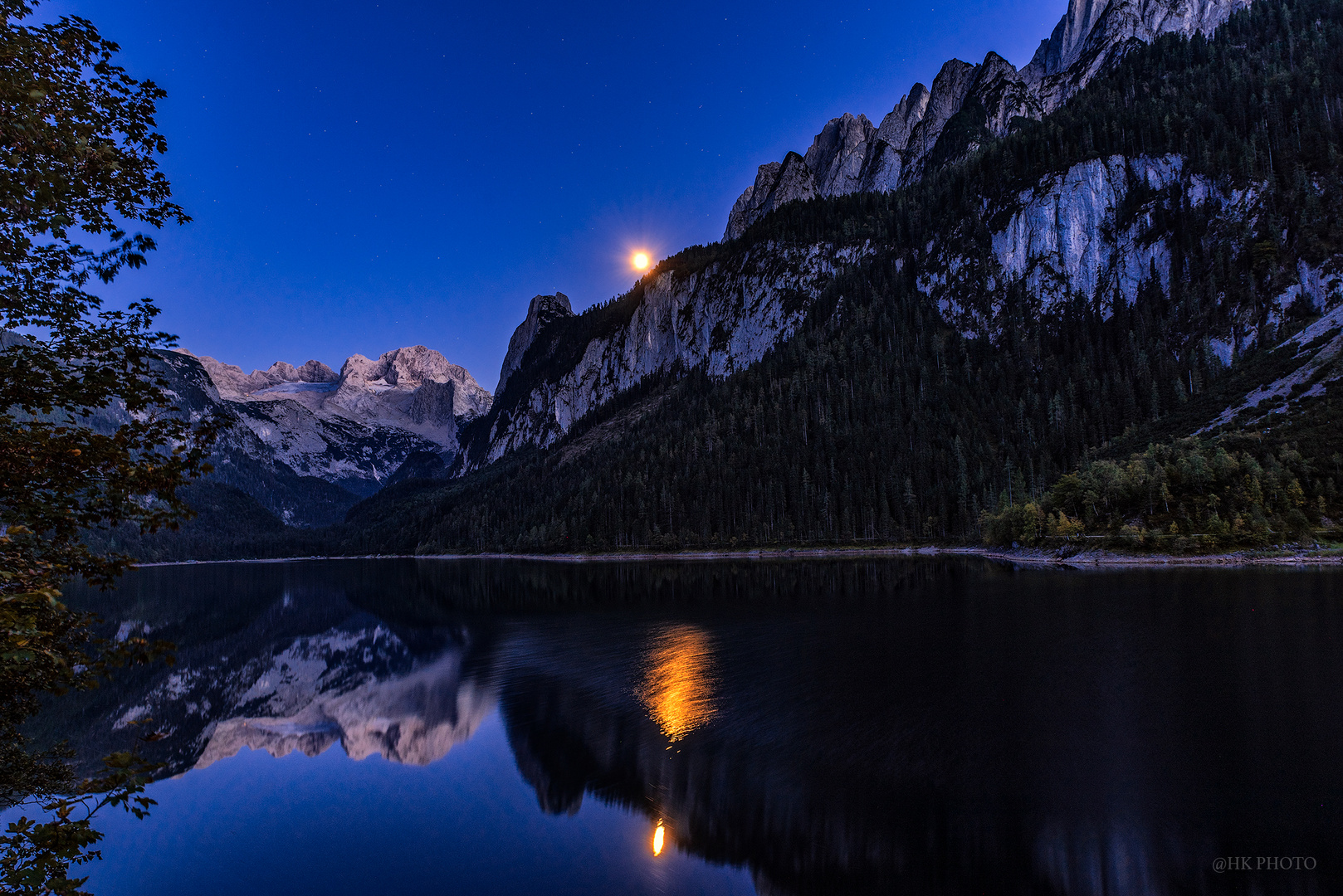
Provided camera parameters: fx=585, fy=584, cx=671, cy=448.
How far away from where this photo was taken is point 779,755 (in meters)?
26.1

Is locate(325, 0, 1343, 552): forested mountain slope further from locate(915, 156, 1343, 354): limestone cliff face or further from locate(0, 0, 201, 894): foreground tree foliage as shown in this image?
Answer: locate(0, 0, 201, 894): foreground tree foliage

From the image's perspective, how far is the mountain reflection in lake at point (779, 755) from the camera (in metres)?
18.3

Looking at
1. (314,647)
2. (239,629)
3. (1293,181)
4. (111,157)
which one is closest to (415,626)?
(314,647)

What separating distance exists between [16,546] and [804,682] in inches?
1376

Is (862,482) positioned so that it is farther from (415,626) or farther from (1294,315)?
(415,626)

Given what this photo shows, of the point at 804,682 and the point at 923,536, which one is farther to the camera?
the point at 923,536

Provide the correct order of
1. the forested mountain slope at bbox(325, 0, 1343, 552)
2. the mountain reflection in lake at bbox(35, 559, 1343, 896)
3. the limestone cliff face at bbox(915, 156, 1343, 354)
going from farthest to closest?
the limestone cliff face at bbox(915, 156, 1343, 354)
the forested mountain slope at bbox(325, 0, 1343, 552)
the mountain reflection in lake at bbox(35, 559, 1343, 896)

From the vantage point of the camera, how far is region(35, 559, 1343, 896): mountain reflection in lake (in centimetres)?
1828

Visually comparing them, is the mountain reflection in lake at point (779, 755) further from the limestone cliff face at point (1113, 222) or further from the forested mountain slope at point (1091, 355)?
the limestone cliff face at point (1113, 222)

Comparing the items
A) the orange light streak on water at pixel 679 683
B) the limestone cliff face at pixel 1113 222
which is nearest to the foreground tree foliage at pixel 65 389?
the orange light streak on water at pixel 679 683

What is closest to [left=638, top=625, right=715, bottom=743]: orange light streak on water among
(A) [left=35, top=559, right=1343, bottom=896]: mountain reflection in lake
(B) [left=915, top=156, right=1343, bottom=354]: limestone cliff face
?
(A) [left=35, top=559, right=1343, bottom=896]: mountain reflection in lake

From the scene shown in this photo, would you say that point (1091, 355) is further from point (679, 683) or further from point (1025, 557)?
point (679, 683)

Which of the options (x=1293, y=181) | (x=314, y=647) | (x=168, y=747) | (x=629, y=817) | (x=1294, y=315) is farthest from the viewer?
(x=1293, y=181)

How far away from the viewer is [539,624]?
66.6 meters
